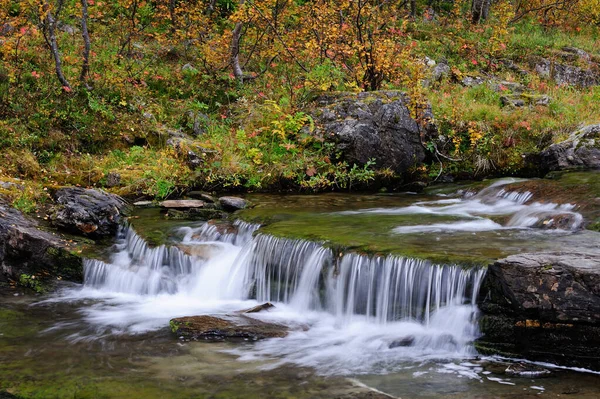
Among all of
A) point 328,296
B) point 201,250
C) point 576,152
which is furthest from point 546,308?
point 576,152

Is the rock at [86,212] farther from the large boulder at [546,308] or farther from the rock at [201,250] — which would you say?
the large boulder at [546,308]

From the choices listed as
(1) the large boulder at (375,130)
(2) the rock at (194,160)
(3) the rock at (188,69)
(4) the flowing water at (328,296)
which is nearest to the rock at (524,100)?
(1) the large boulder at (375,130)

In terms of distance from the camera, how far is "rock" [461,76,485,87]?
1780cm

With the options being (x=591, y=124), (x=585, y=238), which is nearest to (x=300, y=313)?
(x=585, y=238)

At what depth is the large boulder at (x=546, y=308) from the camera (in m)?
5.41

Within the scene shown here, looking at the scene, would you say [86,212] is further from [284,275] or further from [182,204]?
[284,275]

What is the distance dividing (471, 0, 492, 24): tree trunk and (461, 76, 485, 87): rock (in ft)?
19.5

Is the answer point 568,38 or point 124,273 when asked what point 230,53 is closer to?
point 124,273

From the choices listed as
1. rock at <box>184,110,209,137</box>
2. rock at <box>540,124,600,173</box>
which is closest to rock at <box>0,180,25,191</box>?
rock at <box>184,110,209,137</box>

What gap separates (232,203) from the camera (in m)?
10.8

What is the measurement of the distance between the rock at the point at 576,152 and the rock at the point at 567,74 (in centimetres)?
771

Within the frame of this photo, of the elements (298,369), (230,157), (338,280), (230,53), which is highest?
(230,53)

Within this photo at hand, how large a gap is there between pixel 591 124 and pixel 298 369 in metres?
10.6

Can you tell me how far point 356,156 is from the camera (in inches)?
503
